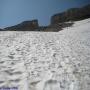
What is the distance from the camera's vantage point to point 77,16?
26.0 metres

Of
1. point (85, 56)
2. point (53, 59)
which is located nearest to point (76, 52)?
point (85, 56)

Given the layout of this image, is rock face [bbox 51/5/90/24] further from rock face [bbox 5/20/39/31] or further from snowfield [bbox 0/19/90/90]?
snowfield [bbox 0/19/90/90]

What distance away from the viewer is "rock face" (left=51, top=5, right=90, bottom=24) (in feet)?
85.1

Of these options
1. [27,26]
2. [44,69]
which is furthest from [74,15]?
[44,69]

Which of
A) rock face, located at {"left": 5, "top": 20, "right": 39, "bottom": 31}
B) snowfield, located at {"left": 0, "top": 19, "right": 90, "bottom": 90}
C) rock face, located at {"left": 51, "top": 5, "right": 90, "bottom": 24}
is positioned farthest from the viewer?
rock face, located at {"left": 51, "top": 5, "right": 90, "bottom": 24}

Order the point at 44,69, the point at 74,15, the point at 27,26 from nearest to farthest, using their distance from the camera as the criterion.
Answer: the point at 44,69 → the point at 27,26 → the point at 74,15

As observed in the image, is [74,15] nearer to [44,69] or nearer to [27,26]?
[27,26]

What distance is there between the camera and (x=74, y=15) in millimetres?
26219

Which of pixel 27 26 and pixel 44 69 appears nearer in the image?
pixel 44 69

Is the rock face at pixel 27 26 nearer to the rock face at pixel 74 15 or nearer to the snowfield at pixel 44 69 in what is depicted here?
the rock face at pixel 74 15

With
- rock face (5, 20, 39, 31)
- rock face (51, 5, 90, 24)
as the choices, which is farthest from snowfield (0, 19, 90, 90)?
rock face (51, 5, 90, 24)

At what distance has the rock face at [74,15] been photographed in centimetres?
2595

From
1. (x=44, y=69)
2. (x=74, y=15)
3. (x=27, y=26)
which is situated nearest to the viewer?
(x=44, y=69)

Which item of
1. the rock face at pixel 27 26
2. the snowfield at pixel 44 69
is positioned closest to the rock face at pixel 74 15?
the rock face at pixel 27 26
